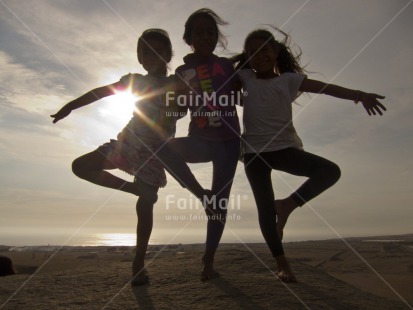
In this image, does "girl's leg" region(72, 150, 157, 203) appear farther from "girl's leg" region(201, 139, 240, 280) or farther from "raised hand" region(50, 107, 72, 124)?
"girl's leg" region(201, 139, 240, 280)

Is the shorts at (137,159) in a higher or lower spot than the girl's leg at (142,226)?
higher

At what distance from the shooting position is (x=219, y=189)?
3.52 m

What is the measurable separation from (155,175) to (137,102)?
858 millimetres

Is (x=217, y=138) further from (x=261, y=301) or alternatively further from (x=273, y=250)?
(x=261, y=301)

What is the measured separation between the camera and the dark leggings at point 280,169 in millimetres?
3232

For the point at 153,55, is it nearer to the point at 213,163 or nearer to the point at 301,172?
the point at 213,163

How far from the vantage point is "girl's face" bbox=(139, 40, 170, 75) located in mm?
3895

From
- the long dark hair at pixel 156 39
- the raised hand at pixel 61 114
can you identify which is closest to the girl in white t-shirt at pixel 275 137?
the long dark hair at pixel 156 39

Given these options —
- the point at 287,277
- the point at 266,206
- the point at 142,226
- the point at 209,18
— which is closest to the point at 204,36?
the point at 209,18

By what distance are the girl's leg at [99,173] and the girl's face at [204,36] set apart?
1.62 m

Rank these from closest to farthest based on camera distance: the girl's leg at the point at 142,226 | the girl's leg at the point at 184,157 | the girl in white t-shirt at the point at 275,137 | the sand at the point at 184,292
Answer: the sand at the point at 184,292 → the girl in white t-shirt at the point at 275,137 → the girl's leg at the point at 184,157 → the girl's leg at the point at 142,226

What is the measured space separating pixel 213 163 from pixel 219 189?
29 cm

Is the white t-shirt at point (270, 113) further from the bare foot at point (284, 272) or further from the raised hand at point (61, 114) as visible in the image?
the raised hand at point (61, 114)

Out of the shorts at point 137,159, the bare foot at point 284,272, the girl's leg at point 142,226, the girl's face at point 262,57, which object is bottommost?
the bare foot at point 284,272
